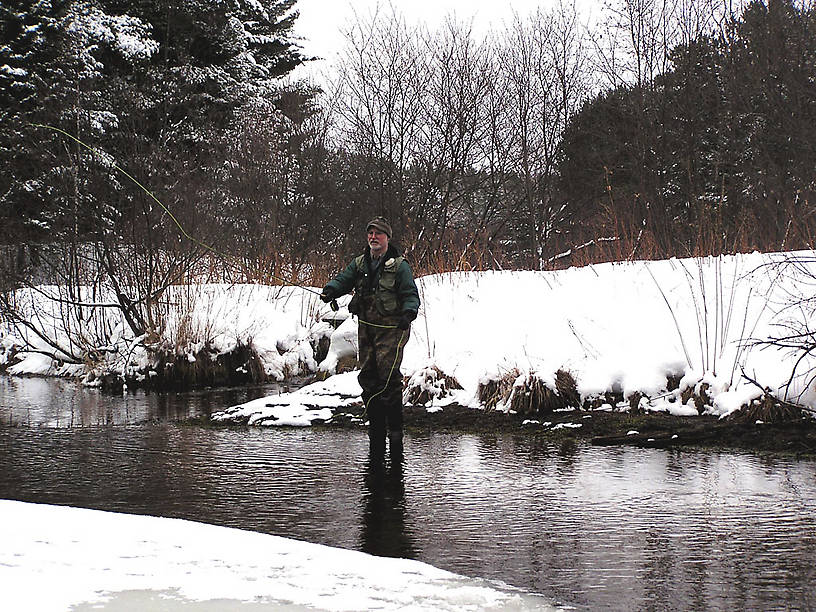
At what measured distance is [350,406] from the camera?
9.89 meters

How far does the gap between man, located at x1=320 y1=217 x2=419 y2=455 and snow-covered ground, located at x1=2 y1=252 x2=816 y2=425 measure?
91.9 inches

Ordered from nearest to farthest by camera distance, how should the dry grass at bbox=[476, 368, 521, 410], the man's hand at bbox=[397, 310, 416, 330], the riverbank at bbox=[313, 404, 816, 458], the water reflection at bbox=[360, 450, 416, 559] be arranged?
the water reflection at bbox=[360, 450, 416, 559] → the man's hand at bbox=[397, 310, 416, 330] → the riverbank at bbox=[313, 404, 816, 458] → the dry grass at bbox=[476, 368, 521, 410]

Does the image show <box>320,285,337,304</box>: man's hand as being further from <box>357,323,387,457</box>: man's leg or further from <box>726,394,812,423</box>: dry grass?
<box>726,394,812,423</box>: dry grass

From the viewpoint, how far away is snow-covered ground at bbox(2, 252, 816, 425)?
8594mm

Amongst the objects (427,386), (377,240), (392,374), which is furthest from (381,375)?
(427,386)

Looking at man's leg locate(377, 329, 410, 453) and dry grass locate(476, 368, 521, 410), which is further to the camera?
dry grass locate(476, 368, 521, 410)

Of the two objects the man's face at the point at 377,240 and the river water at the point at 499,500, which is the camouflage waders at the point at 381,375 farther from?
the man's face at the point at 377,240

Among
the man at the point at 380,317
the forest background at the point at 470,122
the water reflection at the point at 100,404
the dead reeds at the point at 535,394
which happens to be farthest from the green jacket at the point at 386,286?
the forest background at the point at 470,122

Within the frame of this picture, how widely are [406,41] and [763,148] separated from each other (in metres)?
10.3

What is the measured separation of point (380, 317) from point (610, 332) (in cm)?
380

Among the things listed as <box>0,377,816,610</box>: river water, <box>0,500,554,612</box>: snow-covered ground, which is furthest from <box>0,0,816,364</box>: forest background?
<box>0,500,554,612</box>: snow-covered ground

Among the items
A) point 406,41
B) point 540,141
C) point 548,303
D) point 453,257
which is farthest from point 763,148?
Result: point 548,303

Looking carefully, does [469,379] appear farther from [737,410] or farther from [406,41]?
[406,41]

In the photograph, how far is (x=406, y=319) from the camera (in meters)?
6.99
